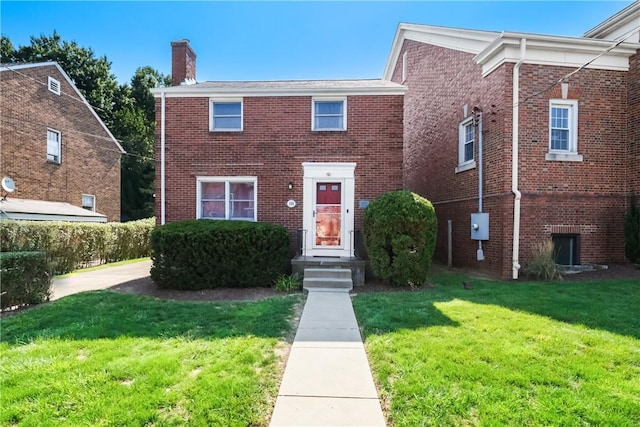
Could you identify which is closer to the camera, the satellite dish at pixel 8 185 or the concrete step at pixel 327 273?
the concrete step at pixel 327 273

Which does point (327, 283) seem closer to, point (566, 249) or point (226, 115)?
point (226, 115)

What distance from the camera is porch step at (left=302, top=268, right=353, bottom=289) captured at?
25.2 feet

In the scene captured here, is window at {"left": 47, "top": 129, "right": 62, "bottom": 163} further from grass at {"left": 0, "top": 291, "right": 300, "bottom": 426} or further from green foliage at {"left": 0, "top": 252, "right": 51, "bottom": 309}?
grass at {"left": 0, "top": 291, "right": 300, "bottom": 426}

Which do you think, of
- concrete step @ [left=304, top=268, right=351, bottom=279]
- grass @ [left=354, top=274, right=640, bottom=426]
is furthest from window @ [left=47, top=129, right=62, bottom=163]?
grass @ [left=354, top=274, right=640, bottom=426]

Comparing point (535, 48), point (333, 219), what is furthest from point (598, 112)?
point (333, 219)

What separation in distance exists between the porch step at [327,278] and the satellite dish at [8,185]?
13.2 m

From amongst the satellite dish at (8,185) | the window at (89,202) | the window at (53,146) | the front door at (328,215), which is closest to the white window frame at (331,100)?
the front door at (328,215)

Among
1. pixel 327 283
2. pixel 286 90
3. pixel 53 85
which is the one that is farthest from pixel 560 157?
pixel 53 85

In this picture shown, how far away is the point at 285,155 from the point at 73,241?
7.62 metres

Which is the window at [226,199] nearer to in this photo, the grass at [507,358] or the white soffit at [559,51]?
the grass at [507,358]

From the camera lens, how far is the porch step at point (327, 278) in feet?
25.2

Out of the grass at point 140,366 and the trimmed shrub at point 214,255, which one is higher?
the trimmed shrub at point 214,255

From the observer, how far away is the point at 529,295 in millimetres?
6621

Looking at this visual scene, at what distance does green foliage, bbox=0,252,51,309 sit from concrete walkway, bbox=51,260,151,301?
52cm
